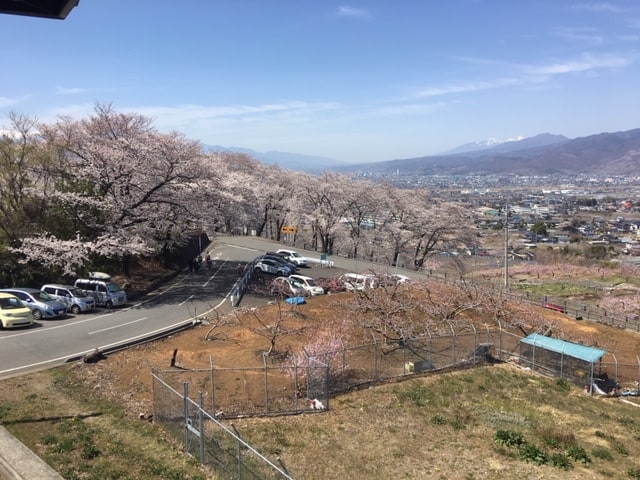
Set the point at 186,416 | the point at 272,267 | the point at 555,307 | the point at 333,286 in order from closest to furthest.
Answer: the point at 186,416, the point at 555,307, the point at 333,286, the point at 272,267

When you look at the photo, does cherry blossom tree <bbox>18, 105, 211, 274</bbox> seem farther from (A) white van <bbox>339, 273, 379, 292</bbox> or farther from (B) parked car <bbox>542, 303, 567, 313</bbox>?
(B) parked car <bbox>542, 303, 567, 313</bbox>

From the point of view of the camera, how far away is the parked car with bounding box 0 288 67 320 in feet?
83.8

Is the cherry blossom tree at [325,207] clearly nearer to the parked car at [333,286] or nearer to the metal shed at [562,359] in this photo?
the parked car at [333,286]

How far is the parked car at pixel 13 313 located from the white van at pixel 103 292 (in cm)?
431

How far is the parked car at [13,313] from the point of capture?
915 inches

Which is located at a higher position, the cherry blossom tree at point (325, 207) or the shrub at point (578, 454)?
the cherry blossom tree at point (325, 207)

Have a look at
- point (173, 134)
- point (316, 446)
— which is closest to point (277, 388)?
point (316, 446)

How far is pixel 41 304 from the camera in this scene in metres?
25.7

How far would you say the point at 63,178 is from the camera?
34.2 meters

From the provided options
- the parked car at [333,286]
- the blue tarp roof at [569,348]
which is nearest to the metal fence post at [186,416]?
the blue tarp roof at [569,348]

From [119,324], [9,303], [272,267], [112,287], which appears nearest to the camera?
[9,303]

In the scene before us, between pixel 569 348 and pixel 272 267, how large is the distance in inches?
921

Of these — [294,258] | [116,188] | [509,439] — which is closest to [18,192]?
[116,188]

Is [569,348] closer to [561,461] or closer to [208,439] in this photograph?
[561,461]
